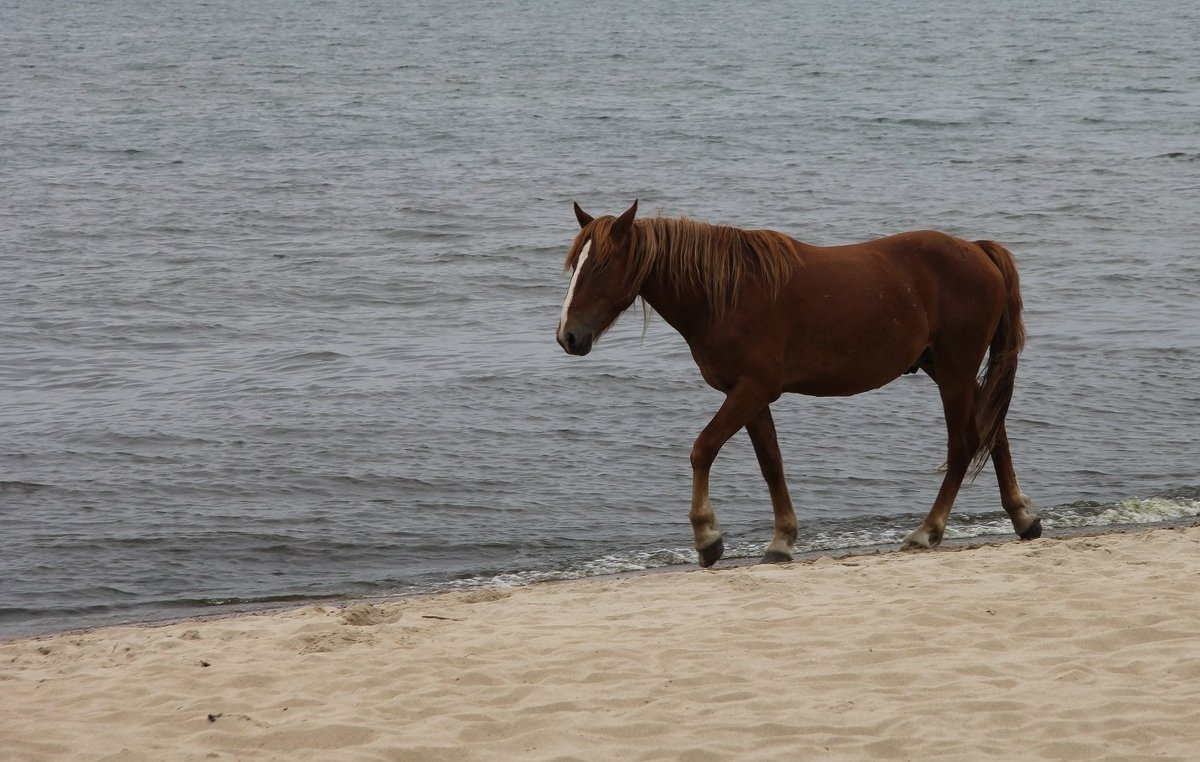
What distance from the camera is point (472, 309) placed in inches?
656

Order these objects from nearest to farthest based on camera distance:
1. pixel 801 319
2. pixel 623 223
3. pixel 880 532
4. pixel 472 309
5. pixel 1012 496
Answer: pixel 623 223 → pixel 801 319 → pixel 1012 496 → pixel 880 532 → pixel 472 309

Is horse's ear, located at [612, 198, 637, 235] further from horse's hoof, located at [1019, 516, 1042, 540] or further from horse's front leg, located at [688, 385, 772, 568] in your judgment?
horse's hoof, located at [1019, 516, 1042, 540]

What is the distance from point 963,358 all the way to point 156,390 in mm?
7916

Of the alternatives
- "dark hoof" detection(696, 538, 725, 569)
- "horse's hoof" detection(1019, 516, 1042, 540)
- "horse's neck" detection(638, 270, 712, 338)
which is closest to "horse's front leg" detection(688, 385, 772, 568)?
"dark hoof" detection(696, 538, 725, 569)

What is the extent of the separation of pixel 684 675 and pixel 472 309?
1164cm

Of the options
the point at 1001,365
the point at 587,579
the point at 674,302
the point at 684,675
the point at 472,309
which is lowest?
the point at 587,579

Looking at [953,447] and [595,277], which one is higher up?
[595,277]

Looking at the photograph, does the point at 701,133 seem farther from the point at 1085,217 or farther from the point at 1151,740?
the point at 1151,740

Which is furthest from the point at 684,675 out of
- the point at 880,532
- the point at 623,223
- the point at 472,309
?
the point at 472,309

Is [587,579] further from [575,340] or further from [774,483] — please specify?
[575,340]

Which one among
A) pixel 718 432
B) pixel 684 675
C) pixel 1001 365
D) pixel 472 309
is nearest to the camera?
pixel 684 675

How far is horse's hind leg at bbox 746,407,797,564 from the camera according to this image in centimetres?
752

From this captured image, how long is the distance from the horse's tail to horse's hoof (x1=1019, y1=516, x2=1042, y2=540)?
0.54 meters

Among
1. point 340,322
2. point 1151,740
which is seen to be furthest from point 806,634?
point 340,322
